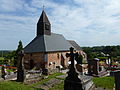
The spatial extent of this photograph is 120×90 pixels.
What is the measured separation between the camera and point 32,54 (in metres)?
24.1

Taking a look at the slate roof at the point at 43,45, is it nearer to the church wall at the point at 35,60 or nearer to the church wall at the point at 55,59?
the church wall at the point at 35,60

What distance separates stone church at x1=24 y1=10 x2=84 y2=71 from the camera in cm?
2288

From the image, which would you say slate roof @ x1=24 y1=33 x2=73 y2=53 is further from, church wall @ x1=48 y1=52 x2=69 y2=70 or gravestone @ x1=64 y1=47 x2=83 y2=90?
gravestone @ x1=64 y1=47 x2=83 y2=90

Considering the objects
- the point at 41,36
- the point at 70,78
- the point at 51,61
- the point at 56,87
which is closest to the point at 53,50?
the point at 51,61

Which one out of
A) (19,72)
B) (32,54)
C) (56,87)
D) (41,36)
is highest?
(41,36)

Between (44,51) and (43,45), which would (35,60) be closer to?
(44,51)

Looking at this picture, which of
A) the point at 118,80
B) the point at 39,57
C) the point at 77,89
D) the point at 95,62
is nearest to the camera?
the point at 118,80

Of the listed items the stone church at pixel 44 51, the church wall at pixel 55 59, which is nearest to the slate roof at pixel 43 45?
the stone church at pixel 44 51

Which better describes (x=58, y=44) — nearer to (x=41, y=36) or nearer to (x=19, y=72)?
(x=41, y=36)

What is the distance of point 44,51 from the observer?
22.4 m

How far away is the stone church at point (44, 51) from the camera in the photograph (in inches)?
901

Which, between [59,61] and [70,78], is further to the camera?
[59,61]

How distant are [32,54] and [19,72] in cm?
1178

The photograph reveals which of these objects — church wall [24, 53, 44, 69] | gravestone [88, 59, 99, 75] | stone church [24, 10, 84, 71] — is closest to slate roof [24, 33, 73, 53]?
stone church [24, 10, 84, 71]
